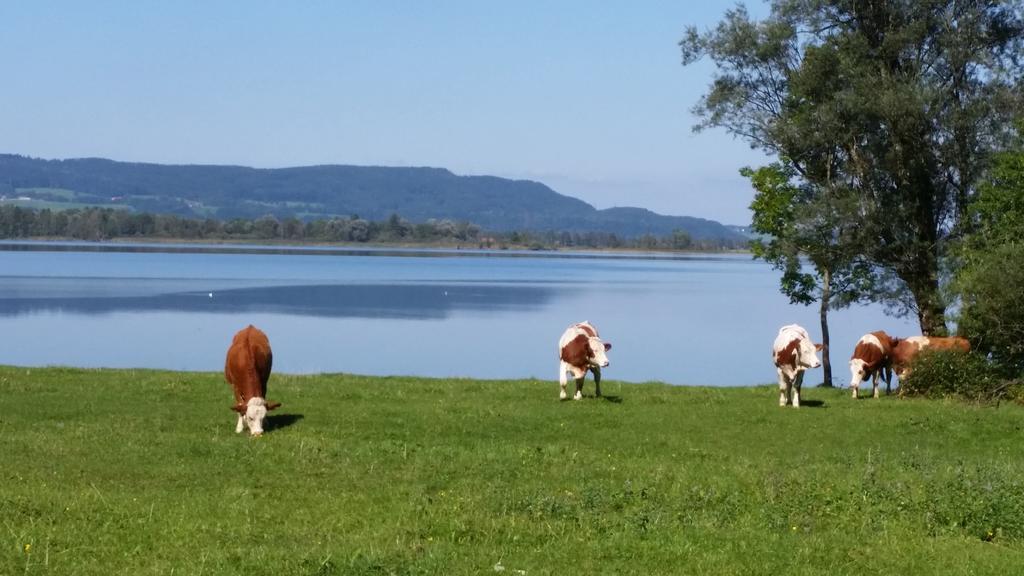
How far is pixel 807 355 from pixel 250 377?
13.6 meters

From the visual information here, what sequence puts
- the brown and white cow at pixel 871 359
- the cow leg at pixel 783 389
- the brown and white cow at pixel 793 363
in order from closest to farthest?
1. the brown and white cow at pixel 793 363
2. the cow leg at pixel 783 389
3. the brown and white cow at pixel 871 359

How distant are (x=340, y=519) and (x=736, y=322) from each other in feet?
230

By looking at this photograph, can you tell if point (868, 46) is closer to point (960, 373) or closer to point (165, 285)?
point (960, 373)

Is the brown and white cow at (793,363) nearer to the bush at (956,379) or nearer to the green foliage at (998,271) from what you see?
the bush at (956,379)

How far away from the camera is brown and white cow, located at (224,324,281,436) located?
69.6 ft

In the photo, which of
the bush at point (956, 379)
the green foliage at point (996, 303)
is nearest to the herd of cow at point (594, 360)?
the bush at point (956, 379)

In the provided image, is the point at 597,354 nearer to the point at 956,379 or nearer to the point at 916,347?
the point at 956,379

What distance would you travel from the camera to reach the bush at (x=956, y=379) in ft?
97.9

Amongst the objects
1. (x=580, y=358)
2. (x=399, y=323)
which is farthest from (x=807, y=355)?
(x=399, y=323)

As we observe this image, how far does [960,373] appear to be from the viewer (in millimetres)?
30391

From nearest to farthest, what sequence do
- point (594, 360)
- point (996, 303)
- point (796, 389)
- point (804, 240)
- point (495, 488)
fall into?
point (495, 488) < point (594, 360) < point (796, 389) < point (996, 303) < point (804, 240)

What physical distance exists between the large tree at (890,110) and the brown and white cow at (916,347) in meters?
2.14

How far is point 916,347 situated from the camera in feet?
107

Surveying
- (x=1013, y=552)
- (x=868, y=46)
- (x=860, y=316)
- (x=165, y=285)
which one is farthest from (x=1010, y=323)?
(x=165, y=285)
